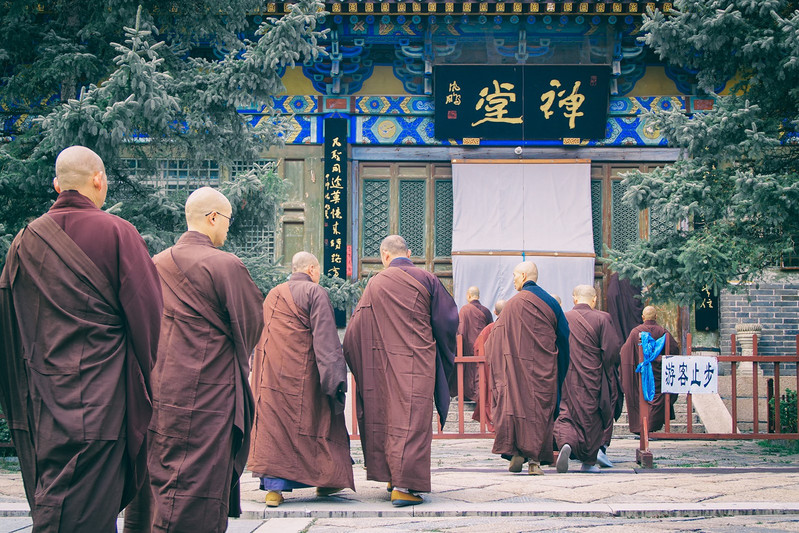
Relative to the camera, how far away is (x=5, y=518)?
5.02m

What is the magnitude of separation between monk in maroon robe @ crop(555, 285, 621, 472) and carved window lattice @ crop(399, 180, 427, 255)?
4824mm

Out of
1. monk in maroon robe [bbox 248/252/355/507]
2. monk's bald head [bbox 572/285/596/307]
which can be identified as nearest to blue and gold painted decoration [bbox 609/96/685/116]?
monk's bald head [bbox 572/285/596/307]

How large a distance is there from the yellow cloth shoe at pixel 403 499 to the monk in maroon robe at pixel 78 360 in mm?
2295

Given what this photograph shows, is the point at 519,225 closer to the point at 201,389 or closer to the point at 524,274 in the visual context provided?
the point at 524,274

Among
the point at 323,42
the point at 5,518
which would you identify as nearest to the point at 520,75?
the point at 323,42

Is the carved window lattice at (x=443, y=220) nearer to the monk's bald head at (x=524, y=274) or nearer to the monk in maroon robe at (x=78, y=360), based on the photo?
the monk's bald head at (x=524, y=274)

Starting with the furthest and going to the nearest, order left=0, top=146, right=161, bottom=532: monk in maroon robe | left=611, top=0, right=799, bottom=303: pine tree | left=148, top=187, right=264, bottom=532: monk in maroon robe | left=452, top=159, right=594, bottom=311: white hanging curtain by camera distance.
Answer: left=452, top=159, right=594, bottom=311: white hanging curtain < left=611, top=0, right=799, bottom=303: pine tree < left=148, top=187, right=264, bottom=532: monk in maroon robe < left=0, top=146, right=161, bottom=532: monk in maroon robe

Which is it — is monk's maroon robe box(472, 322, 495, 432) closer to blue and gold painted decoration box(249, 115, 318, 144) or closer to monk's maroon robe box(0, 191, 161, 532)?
blue and gold painted decoration box(249, 115, 318, 144)

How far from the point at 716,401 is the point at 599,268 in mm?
2732

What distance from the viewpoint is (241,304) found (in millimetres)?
4090

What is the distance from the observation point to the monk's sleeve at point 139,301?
137 inches

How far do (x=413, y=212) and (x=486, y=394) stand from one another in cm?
424

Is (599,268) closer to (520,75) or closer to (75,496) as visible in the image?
(520,75)

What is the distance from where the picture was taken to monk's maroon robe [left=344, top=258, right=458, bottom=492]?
5699 mm
